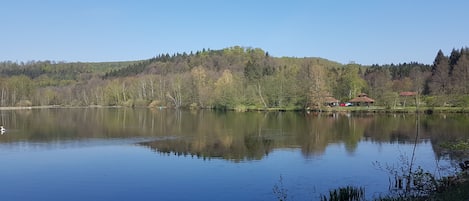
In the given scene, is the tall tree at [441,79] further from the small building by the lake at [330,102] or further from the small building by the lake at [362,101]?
the small building by the lake at [330,102]

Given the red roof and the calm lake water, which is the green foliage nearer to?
the calm lake water

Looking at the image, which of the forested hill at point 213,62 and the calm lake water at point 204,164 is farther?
the forested hill at point 213,62

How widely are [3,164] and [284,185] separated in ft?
52.7

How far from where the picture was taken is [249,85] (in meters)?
96.9

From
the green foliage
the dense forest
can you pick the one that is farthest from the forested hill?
the green foliage

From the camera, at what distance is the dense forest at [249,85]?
7950cm

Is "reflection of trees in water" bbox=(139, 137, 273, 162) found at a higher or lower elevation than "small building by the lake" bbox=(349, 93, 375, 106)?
lower

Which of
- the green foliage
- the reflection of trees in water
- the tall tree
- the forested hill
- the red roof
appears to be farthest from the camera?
the forested hill

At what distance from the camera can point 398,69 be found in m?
120

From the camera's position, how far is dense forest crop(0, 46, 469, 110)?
79500 mm

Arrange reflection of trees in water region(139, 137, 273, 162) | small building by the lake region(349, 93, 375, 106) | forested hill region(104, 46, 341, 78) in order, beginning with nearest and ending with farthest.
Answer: reflection of trees in water region(139, 137, 273, 162) → small building by the lake region(349, 93, 375, 106) → forested hill region(104, 46, 341, 78)

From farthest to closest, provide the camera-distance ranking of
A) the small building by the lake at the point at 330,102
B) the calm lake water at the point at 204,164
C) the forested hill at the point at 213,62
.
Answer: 1. the forested hill at the point at 213,62
2. the small building by the lake at the point at 330,102
3. the calm lake water at the point at 204,164

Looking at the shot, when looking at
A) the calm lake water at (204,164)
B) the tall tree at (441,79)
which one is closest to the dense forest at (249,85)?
the tall tree at (441,79)

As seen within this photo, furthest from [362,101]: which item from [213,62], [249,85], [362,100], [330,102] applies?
[213,62]
